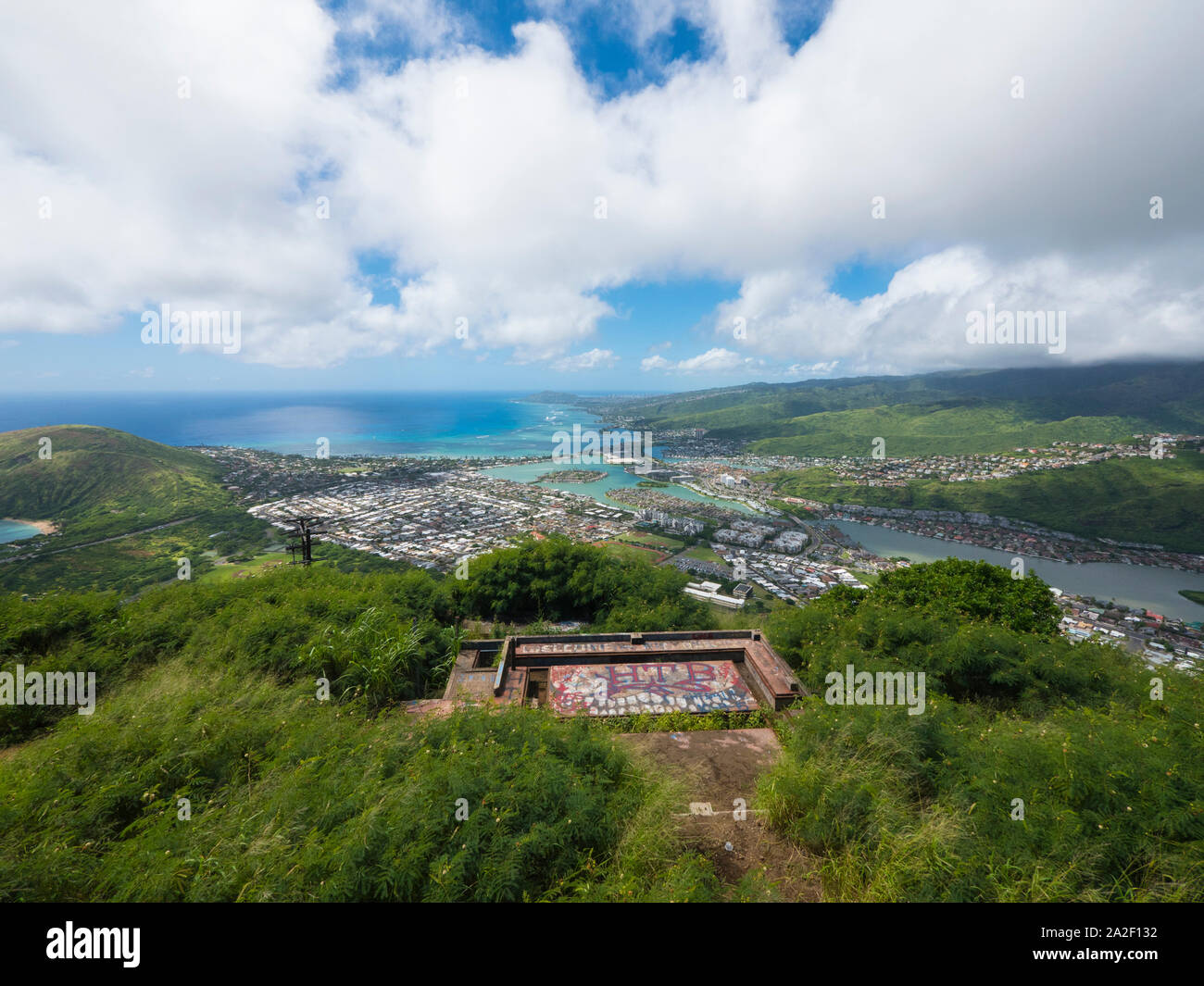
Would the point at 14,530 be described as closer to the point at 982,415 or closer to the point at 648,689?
the point at 648,689

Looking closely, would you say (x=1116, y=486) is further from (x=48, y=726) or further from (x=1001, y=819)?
(x=48, y=726)

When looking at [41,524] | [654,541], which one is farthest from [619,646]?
[41,524]

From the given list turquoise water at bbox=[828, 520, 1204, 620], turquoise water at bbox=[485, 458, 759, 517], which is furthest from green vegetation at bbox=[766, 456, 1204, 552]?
turquoise water at bbox=[485, 458, 759, 517]

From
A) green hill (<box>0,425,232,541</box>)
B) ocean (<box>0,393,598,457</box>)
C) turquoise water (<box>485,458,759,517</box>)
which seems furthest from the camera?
ocean (<box>0,393,598,457</box>)

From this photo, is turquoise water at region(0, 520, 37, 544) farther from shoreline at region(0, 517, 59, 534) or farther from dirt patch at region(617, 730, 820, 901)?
dirt patch at region(617, 730, 820, 901)

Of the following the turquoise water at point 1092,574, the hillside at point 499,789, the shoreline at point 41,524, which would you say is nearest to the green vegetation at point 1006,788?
the hillside at point 499,789

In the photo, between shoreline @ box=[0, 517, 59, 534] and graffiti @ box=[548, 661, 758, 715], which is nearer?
graffiti @ box=[548, 661, 758, 715]

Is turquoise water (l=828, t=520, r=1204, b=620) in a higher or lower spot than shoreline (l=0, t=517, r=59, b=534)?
lower
